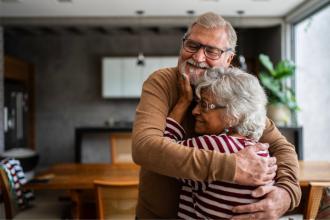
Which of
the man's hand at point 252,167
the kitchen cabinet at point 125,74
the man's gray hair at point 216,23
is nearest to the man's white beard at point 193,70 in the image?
the man's gray hair at point 216,23

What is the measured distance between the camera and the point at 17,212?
9.66 ft

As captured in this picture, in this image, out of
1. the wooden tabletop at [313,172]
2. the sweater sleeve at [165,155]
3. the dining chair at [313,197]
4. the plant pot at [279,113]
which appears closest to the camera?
the sweater sleeve at [165,155]

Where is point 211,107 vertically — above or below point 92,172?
above

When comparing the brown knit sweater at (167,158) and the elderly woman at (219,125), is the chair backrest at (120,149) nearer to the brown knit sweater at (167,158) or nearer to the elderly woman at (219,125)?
the brown knit sweater at (167,158)

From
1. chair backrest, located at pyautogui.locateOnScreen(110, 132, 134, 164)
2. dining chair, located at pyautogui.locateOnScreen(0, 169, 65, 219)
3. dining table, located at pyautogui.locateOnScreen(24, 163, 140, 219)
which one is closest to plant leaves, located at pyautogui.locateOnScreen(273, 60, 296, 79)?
chair backrest, located at pyautogui.locateOnScreen(110, 132, 134, 164)

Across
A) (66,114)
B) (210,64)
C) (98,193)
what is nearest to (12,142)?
(66,114)

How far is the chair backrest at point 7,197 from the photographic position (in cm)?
269

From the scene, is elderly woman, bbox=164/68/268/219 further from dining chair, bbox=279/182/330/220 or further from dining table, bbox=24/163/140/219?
dining table, bbox=24/163/140/219

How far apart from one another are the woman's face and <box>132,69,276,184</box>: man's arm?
0.35 feet

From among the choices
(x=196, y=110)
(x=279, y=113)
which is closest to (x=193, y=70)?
(x=196, y=110)

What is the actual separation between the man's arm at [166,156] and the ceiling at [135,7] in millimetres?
5162

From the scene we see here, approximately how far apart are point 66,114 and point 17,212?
5801mm

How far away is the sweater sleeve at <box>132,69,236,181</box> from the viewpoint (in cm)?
98

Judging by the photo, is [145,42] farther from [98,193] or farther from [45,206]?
[98,193]
